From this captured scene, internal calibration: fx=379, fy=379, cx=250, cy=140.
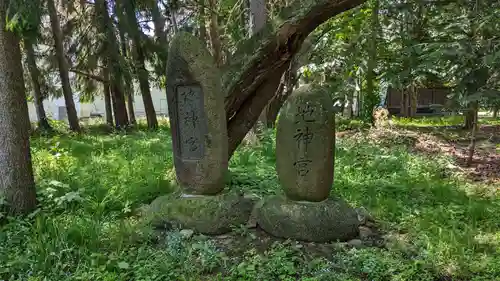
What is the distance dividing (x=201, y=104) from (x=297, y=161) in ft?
4.18

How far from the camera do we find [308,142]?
4020 millimetres

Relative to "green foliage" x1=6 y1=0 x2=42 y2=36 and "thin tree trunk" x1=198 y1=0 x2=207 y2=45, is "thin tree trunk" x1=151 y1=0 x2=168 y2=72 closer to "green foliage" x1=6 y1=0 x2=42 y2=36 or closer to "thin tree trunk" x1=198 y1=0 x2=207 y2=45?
"thin tree trunk" x1=198 y1=0 x2=207 y2=45

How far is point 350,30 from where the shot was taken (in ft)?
36.0

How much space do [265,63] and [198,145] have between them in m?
1.69

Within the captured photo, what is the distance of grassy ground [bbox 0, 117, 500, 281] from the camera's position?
3354 mm

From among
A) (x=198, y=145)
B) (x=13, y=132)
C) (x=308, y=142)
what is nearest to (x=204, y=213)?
(x=198, y=145)

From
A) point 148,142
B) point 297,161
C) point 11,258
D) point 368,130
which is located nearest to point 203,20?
point 148,142

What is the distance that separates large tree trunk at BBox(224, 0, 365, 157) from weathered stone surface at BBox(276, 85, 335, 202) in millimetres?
1402

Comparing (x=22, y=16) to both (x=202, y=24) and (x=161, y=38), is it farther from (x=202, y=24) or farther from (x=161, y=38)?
(x=161, y=38)

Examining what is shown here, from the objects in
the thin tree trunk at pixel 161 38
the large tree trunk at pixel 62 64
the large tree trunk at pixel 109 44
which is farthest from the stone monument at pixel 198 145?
the large tree trunk at pixel 62 64

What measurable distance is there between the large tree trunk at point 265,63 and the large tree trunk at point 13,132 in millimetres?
2549

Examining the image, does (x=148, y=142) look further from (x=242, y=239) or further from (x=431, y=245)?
(x=431, y=245)

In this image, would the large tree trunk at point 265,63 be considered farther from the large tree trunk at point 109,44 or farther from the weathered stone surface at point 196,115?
the large tree trunk at point 109,44

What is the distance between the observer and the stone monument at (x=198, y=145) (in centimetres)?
428
